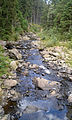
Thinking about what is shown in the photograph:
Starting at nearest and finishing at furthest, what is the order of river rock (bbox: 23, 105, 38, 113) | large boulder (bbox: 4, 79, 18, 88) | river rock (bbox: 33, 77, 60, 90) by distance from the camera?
river rock (bbox: 23, 105, 38, 113)
large boulder (bbox: 4, 79, 18, 88)
river rock (bbox: 33, 77, 60, 90)

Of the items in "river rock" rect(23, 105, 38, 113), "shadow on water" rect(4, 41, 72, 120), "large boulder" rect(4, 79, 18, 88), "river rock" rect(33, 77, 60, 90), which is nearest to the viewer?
"shadow on water" rect(4, 41, 72, 120)

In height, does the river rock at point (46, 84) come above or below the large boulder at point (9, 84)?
below

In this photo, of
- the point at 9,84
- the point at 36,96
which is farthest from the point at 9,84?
the point at 36,96

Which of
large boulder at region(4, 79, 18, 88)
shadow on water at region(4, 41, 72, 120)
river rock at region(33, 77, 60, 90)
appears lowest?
shadow on water at region(4, 41, 72, 120)

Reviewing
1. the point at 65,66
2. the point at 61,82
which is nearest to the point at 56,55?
the point at 65,66

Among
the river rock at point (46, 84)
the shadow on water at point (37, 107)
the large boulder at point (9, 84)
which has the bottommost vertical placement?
the shadow on water at point (37, 107)

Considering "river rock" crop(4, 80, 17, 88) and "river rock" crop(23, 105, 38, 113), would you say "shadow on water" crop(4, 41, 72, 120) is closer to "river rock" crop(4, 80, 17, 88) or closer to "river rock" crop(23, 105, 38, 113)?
"river rock" crop(23, 105, 38, 113)

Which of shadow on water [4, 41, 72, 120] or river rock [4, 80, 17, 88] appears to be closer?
shadow on water [4, 41, 72, 120]

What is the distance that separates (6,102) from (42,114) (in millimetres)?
1494

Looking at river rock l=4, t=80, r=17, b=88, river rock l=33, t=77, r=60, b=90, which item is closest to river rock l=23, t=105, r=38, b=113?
river rock l=33, t=77, r=60, b=90

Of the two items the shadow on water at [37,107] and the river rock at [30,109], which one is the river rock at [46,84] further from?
the river rock at [30,109]

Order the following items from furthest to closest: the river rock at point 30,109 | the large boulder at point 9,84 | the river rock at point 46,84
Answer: the river rock at point 46,84 < the large boulder at point 9,84 < the river rock at point 30,109

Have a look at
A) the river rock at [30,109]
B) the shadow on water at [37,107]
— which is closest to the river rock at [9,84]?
the shadow on water at [37,107]

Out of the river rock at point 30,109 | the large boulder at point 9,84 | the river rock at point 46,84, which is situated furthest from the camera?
the river rock at point 46,84
